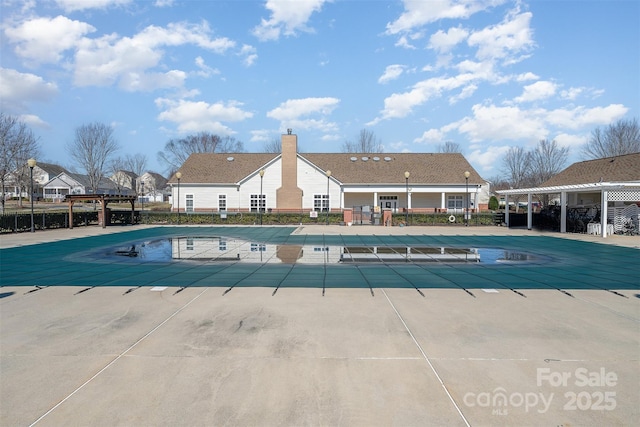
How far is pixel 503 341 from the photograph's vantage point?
559 centimetres

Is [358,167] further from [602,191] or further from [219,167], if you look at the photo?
[602,191]

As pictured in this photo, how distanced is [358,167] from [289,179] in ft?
27.7

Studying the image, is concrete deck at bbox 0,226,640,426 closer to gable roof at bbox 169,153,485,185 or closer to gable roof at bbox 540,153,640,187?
gable roof at bbox 540,153,640,187

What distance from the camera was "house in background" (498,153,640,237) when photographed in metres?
22.9

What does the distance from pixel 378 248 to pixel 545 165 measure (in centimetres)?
5453

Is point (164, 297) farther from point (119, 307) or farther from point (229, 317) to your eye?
point (229, 317)

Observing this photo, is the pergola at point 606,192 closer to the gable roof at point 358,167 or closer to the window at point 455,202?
the window at point 455,202

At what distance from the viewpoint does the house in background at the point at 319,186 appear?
39.2 metres

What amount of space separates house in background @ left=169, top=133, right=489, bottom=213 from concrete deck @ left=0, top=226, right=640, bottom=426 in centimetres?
3121

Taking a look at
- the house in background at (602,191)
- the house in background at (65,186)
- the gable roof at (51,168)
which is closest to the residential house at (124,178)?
the house in background at (65,186)

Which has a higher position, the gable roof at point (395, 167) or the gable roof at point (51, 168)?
the gable roof at point (51, 168)

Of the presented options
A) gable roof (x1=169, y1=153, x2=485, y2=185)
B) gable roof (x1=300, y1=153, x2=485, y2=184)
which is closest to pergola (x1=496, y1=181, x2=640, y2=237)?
gable roof (x1=300, y1=153, x2=485, y2=184)

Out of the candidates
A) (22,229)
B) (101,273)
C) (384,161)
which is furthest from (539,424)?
(384,161)

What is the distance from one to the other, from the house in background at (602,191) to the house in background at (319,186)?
8740 mm
